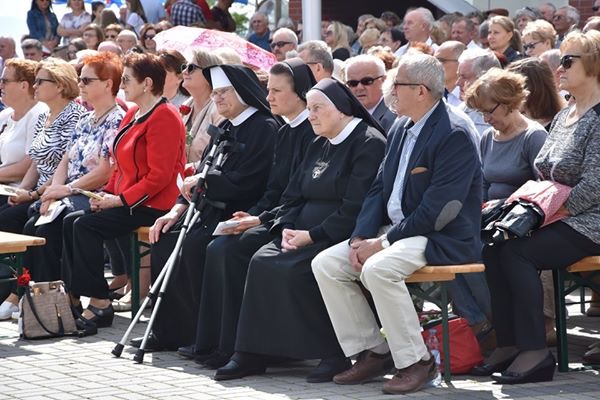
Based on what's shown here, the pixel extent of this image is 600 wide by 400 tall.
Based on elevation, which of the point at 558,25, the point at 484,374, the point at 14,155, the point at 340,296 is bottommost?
the point at 484,374

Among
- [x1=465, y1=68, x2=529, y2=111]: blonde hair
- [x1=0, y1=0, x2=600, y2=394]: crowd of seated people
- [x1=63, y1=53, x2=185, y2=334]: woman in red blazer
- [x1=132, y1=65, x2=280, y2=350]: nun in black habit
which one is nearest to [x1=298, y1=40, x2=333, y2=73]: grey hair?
[x1=0, y1=0, x2=600, y2=394]: crowd of seated people

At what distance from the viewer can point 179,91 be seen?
10.8 metres

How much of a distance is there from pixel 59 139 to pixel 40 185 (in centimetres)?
40

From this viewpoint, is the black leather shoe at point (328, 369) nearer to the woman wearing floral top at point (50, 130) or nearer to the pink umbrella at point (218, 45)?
the woman wearing floral top at point (50, 130)

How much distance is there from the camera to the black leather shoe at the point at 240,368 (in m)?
7.45

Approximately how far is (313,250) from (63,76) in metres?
3.53

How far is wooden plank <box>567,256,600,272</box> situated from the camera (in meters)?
7.20

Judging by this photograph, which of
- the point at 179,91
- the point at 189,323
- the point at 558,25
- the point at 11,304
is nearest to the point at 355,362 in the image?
the point at 189,323

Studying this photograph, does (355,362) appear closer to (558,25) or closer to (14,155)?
(14,155)

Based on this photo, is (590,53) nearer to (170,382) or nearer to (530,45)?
(170,382)

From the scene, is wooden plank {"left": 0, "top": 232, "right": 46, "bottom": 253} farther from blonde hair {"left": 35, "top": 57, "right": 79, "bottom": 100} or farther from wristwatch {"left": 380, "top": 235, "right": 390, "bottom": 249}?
wristwatch {"left": 380, "top": 235, "right": 390, "bottom": 249}

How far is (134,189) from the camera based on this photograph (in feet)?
29.9

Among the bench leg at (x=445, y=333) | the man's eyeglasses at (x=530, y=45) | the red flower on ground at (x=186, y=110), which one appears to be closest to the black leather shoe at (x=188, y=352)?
the bench leg at (x=445, y=333)

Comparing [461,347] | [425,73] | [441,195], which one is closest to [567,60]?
[425,73]
